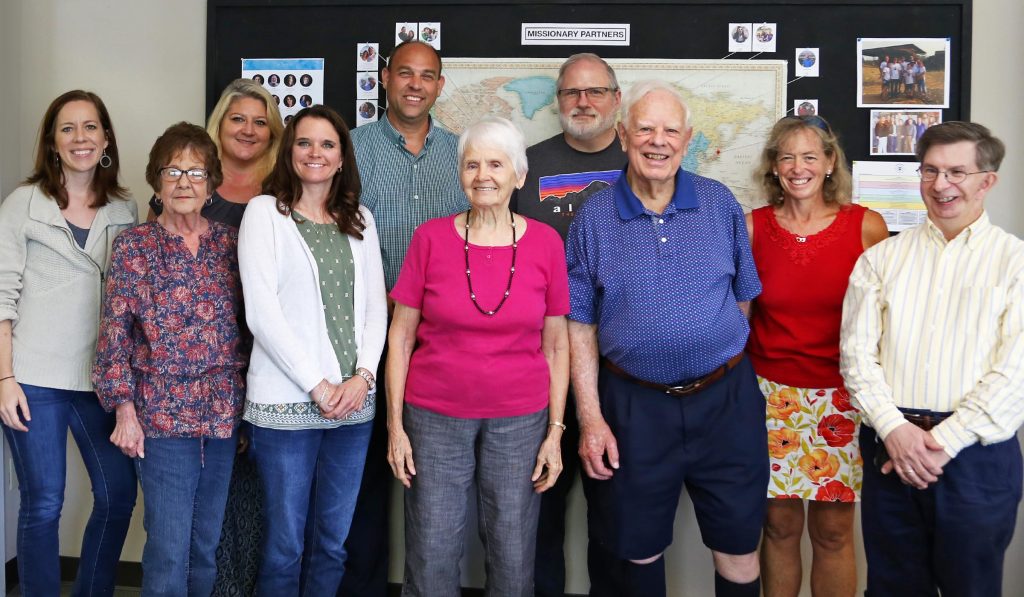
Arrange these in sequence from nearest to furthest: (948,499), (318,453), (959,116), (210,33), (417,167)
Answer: (948,499) → (318,453) → (417,167) → (959,116) → (210,33)

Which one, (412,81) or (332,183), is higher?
(412,81)

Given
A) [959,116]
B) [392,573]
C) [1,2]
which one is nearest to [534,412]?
[392,573]

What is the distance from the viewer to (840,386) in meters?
2.26

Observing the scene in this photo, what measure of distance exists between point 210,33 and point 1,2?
818 mm

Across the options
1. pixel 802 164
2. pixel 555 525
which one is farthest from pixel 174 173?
pixel 802 164

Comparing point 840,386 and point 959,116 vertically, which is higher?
point 959,116

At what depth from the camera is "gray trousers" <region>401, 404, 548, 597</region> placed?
2012 mm

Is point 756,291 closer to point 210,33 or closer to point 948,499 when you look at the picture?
point 948,499

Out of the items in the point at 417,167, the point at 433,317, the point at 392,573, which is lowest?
the point at 392,573

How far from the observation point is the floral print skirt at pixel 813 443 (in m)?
2.26

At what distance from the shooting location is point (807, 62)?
9.12ft

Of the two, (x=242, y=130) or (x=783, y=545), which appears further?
(x=242, y=130)

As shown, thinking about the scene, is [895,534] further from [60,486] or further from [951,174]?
[60,486]

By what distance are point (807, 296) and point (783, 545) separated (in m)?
0.83
